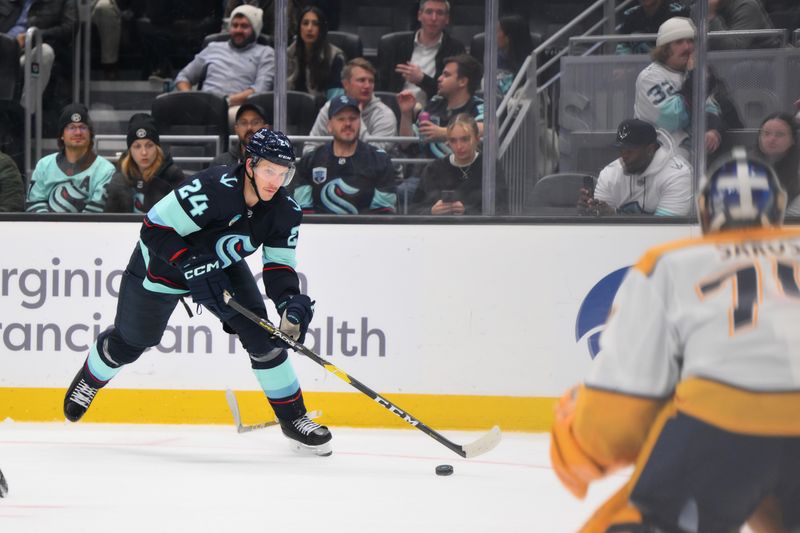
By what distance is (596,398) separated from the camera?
1.48 m

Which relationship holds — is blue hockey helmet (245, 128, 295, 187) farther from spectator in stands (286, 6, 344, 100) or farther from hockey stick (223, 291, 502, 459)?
spectator in stands (286, 6, 344, 100)

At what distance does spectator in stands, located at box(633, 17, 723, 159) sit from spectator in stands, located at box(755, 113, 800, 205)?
20 cm

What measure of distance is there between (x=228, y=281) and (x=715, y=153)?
205 cm

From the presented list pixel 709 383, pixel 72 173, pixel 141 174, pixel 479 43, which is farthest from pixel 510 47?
pixel 709 383

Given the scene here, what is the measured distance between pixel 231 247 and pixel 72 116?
1475mm

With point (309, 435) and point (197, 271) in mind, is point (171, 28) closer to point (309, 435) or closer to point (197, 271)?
point (197, 271)

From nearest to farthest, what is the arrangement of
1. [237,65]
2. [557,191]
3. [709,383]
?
[709,383]
[557,191]
[237,65]

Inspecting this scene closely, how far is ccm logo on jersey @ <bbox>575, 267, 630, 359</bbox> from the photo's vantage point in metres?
4.57

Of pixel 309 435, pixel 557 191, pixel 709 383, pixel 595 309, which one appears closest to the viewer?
pixel 709 383

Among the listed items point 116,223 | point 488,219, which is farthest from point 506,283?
point 116,223

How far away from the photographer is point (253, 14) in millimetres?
5250

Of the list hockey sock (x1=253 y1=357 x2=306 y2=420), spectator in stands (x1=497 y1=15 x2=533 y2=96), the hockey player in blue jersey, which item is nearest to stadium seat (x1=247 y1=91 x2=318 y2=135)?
spectator in stands (x1=497 y1=15 x2=533 y2=96)

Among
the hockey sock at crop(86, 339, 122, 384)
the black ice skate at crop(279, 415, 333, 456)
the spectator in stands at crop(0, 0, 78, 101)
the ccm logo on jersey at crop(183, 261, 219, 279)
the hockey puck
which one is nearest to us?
the hockey puck

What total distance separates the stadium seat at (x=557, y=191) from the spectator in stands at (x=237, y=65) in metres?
1.30
